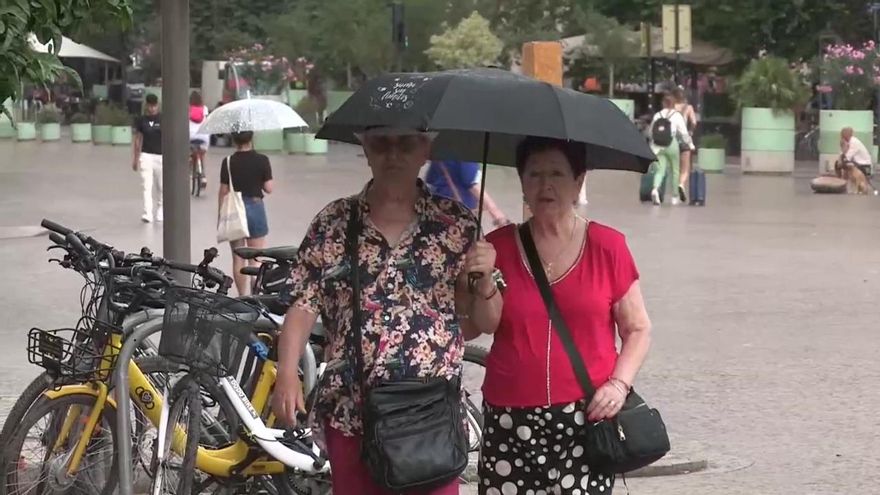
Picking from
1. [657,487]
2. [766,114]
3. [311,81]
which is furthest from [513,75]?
[311,81]

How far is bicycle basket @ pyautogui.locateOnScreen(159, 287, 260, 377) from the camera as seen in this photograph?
5.24 metres

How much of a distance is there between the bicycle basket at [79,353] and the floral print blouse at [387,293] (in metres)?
1.66

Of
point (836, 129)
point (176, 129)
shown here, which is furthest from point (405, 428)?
point (836, 129)

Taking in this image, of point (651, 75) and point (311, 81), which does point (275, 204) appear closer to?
point (651, 75)

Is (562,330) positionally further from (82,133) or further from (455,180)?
(82,133)

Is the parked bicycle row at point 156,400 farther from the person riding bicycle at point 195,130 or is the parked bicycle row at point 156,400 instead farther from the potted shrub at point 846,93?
the potted shrub at point 846,93

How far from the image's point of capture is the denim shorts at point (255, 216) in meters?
11.8

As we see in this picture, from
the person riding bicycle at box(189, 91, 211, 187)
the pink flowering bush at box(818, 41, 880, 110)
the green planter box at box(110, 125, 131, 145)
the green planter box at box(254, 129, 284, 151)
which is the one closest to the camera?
the person riding bicycle at box(189, 91, 211, 187)

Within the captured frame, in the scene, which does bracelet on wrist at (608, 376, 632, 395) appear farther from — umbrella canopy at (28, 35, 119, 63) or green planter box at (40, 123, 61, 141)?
green planter box at (40, 123, 61, 141)

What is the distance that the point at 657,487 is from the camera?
23.4 feet

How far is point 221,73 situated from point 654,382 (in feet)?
147

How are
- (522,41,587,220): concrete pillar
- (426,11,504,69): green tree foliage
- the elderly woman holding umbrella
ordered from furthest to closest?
(426,11,504,69): green tree foliage < (522,41,587,220): concrete pillar < the elderly woman holding umbrella

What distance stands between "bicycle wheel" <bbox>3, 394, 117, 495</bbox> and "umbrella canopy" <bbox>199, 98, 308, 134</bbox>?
6172 millimetres

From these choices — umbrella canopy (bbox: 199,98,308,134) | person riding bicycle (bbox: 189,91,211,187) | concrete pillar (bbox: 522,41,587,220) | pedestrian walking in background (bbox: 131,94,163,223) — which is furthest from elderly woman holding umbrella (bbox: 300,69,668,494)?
person riding bicycle (bbox: 189,91,211,187)
